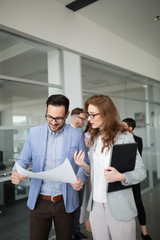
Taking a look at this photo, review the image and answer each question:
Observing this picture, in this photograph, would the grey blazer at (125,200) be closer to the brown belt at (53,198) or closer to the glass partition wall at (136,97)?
the brown belt at (53,198)

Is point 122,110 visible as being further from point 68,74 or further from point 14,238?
point 14,238

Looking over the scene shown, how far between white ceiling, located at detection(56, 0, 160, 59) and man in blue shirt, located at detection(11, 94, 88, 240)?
2623 millimetres

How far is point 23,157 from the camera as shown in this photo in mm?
1647

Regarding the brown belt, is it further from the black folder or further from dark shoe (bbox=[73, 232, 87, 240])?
dark shoe (bbox=[73, 232, 87, 240])

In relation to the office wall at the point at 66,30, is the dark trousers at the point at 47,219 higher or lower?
lower

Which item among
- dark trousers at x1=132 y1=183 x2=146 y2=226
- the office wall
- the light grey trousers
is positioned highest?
the office wall

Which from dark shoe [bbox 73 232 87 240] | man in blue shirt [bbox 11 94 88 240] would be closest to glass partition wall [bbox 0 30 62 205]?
dark shoe [bbox 73 232 87 240]

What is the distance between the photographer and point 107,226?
1541mm

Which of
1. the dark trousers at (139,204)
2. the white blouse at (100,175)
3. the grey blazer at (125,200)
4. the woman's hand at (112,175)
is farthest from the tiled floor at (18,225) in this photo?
the woman's hand at (112,175)

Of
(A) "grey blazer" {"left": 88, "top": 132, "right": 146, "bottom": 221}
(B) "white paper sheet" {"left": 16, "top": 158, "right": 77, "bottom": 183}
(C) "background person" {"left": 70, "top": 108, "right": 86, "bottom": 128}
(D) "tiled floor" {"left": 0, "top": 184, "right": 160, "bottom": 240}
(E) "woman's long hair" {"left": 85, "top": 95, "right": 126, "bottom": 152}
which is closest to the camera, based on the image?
(B) "white paper sheet" {"left": 16, "top": 158, "right": 77, "bottom": 183}

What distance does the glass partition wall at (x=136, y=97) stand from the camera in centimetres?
432

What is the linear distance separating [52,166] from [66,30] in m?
2.69

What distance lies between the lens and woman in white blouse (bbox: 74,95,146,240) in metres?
1.45

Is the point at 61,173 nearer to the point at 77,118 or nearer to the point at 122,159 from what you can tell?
the point at 122,159
